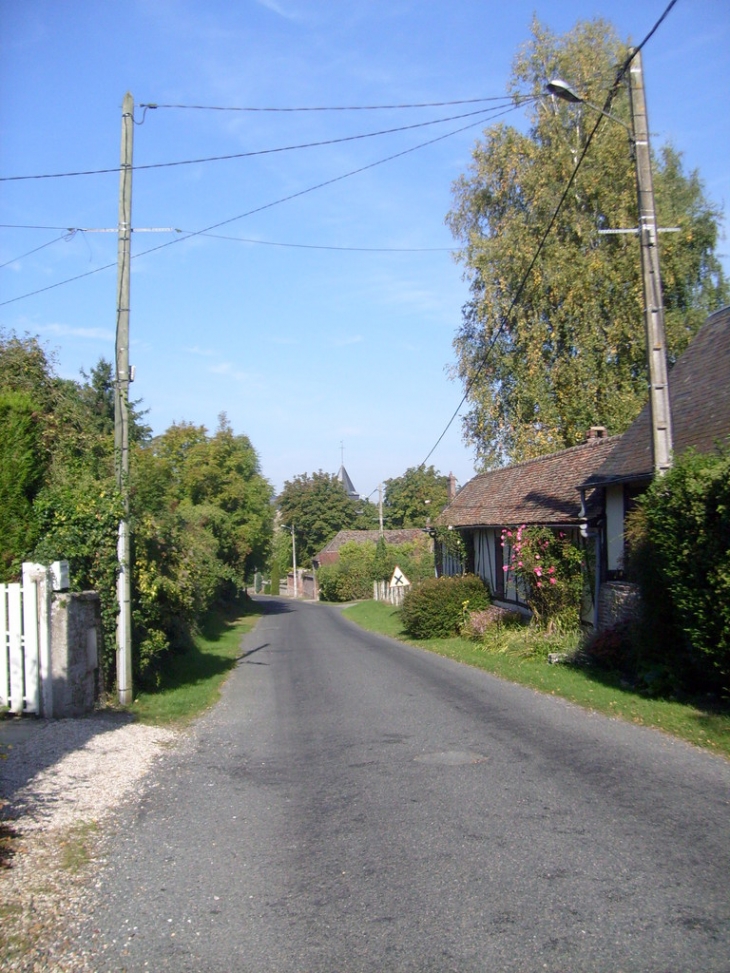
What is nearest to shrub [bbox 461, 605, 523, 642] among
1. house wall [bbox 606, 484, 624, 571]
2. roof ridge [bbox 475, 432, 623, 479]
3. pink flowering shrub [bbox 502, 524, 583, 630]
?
pink flowering shrub [bbox 502, 524, 583, 630]

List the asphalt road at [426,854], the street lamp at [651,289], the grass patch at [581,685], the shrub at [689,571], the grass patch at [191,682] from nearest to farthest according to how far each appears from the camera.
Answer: the asphalt road at [426,854] < the grass patch at [581,685] < the shrub at [689,571] < the grass patch at [191,682] < the street lamp at [651,289]

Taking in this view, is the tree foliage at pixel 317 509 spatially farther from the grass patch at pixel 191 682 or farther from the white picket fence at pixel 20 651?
the white picket fence at pixel 20 651

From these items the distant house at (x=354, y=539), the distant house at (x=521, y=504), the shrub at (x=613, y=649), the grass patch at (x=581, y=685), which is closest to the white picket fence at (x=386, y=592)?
the distant house at (x=354, y=539)

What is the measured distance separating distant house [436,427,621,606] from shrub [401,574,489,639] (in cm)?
101

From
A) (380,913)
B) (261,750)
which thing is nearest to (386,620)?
(261,750)

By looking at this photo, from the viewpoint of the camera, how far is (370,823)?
20.3 ft

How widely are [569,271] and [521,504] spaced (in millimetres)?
9383

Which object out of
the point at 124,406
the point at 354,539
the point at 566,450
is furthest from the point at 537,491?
the point at 354,539

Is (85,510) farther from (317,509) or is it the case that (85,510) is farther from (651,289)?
(317,509)

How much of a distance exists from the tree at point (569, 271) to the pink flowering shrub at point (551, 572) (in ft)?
32.3

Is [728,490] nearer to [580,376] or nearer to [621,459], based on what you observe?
[621,459]

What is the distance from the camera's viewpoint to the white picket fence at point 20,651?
970 centimetres

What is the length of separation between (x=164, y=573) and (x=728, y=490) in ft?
28.7

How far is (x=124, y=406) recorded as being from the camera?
12.2m
